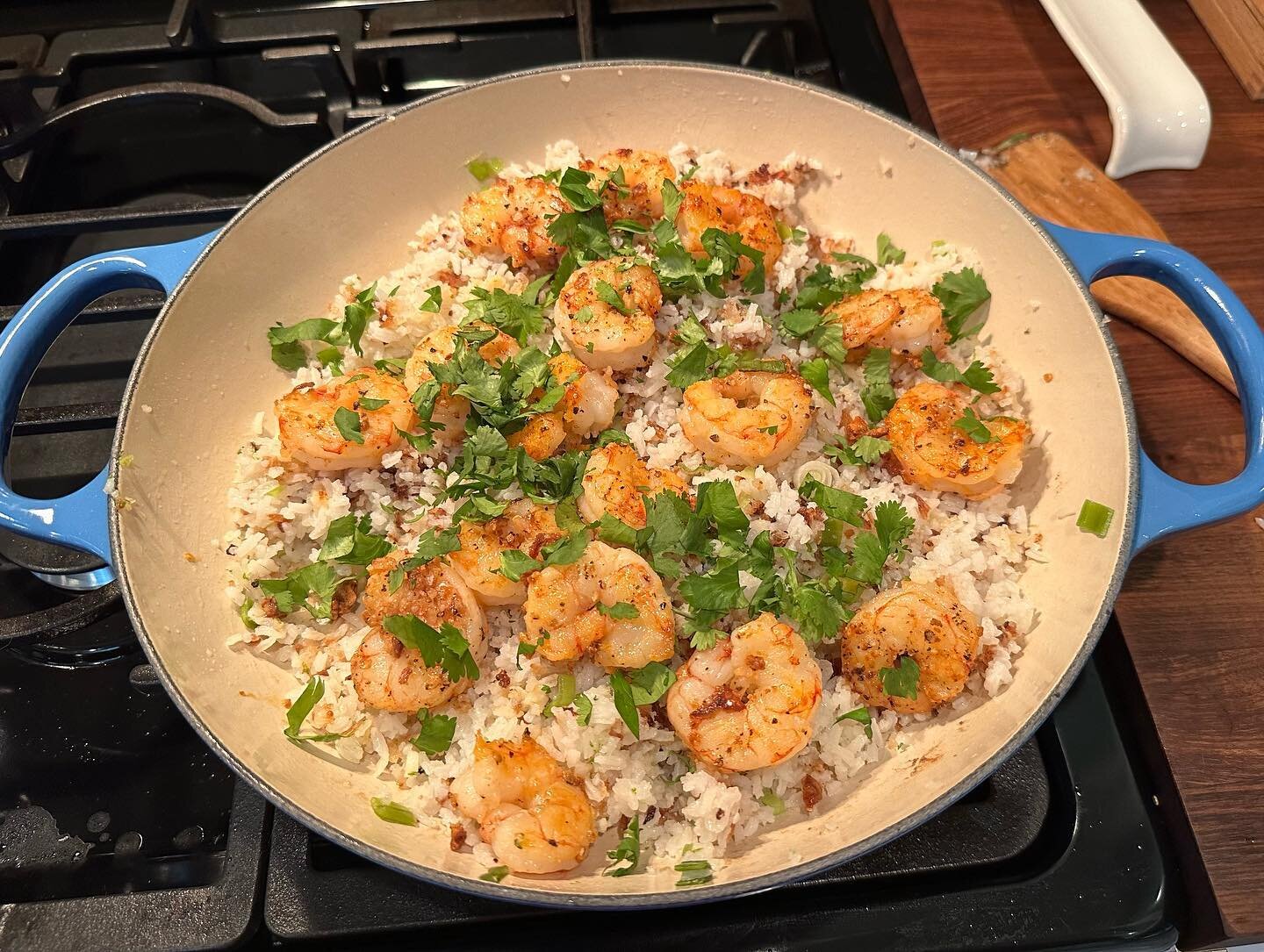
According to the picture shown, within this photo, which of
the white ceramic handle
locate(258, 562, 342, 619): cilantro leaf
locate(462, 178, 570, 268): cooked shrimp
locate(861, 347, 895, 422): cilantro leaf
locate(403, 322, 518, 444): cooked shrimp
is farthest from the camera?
the white ceramic handle

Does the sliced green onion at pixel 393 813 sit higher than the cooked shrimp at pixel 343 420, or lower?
lower

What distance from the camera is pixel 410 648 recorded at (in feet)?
4.79

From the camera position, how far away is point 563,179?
1.97 metres

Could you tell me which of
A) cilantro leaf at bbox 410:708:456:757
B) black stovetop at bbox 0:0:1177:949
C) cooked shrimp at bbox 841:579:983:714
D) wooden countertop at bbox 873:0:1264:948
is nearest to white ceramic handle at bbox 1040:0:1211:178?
wooden countertop at bbox 873:0:1264:948

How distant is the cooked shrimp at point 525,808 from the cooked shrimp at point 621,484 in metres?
0.48

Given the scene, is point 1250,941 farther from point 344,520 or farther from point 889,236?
point 344,520

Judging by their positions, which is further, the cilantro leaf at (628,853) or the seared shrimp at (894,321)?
the seared shrimp at (894,321)

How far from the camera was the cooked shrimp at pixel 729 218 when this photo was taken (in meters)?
1.93

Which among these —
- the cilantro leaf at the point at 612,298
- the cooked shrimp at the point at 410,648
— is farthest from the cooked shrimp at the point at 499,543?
the cilantro leaf at the point at 612,298

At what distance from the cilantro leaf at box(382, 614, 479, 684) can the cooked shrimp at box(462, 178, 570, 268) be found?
977 millimetres

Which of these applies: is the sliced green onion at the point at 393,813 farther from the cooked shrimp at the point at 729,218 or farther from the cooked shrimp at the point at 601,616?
the cooked shrimp at the point at 729,218

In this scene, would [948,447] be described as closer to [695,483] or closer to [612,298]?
[695,483]

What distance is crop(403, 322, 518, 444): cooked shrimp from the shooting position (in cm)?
175

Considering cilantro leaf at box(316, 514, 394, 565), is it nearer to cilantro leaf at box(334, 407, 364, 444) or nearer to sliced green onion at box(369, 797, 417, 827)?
cilantro leaf at box(334, 407, 364, 444)
